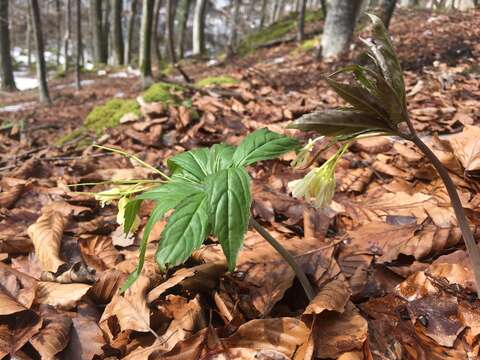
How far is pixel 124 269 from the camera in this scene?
150cm

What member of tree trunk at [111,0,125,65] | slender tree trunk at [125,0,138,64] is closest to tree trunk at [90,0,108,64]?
tree trunk at [111,0,125,65]

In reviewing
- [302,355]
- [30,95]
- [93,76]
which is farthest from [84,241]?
[93,76]

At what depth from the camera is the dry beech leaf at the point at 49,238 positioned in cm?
156

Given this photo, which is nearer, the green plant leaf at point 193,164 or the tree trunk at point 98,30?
the green plant leaf at point 193,164

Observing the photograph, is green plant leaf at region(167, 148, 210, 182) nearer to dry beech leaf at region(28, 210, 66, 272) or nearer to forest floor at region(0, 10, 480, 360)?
forest floor at region(0, 10, 480, 360)

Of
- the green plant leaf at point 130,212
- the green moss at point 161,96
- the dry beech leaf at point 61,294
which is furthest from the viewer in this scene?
the green moss at point 161,96

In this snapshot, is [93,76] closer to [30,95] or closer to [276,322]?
[30,95]

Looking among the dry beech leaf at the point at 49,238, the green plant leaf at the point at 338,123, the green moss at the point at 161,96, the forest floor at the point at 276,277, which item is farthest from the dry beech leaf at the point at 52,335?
the green moss at the point at 161,96

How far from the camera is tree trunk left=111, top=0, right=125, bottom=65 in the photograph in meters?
18.2

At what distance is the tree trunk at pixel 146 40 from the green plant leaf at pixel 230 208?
5668 millimetres

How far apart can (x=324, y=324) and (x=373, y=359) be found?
150mm

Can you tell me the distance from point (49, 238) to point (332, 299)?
47.4 inches

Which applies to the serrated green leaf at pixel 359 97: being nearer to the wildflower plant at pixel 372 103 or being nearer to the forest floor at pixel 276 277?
the wildflower plant at pixel 372 103

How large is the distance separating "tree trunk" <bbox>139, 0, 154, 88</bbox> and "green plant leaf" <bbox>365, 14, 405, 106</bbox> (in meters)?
5.68
